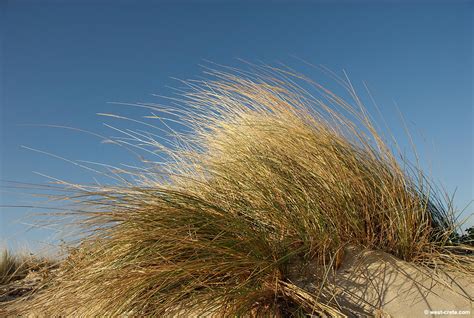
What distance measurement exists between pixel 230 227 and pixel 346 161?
106cm

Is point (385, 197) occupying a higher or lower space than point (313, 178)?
lower

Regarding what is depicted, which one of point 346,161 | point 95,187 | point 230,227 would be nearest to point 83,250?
point 95,187

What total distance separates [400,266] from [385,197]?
0.55 metres

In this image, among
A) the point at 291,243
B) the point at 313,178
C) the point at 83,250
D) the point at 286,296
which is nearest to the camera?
the point at 286,296

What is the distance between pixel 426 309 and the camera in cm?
224

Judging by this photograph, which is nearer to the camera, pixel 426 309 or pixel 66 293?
pixel 426 309

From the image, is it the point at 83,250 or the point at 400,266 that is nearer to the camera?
the point at 400,266

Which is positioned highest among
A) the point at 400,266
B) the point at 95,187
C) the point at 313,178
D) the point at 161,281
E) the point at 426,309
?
the point at 95,187

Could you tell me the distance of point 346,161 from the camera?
2926mm

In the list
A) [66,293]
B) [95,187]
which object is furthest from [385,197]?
[66,293]

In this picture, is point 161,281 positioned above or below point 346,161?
below

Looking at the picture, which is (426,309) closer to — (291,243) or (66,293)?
(291,243)

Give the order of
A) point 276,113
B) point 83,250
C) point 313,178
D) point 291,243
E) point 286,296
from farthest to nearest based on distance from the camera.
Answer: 1. point 276,113
2. point 313,178
3. point 83,250
4. point 291,243
5. point 286,296

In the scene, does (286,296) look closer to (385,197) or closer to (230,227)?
(230,227)
